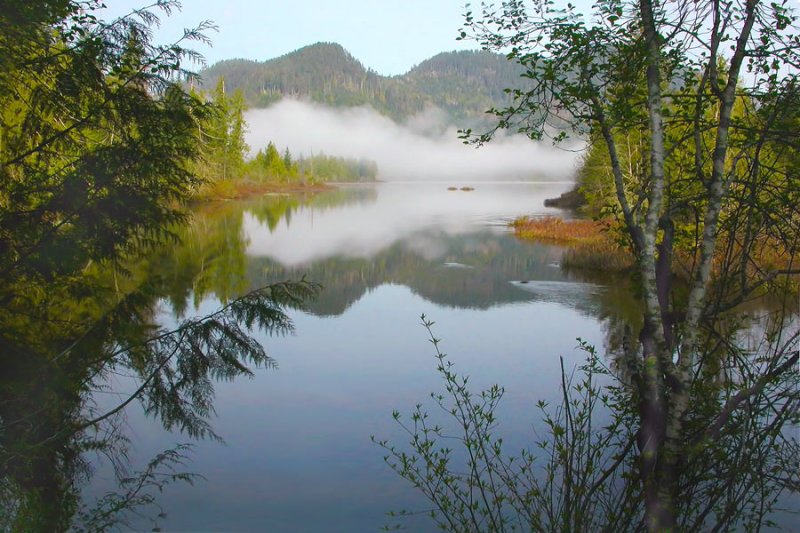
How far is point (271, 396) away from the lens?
10680 mm

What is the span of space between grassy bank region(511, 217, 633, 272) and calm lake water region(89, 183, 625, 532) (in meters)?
1.26

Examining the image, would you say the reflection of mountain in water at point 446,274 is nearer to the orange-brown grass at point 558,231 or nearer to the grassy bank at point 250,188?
Result: the orange-brown grass at point 558,231

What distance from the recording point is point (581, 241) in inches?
1154

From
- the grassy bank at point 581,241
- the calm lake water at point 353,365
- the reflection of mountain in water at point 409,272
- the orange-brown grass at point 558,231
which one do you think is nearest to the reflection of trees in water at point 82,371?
the calm lake water at point 353,365

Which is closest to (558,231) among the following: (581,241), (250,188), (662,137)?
(581,241)

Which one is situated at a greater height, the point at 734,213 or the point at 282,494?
the point at 734,213

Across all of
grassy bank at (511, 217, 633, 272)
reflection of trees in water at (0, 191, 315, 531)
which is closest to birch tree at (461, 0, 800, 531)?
reflection of trees in water at (0, 191, 315, 531)

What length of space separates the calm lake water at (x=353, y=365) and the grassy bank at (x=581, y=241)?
4.13 ft

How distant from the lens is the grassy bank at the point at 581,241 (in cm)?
2230

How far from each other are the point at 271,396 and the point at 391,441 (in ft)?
8.69

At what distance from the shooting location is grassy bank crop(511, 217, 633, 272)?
22.3m

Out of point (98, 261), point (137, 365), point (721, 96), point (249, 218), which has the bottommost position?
point (249, 218)

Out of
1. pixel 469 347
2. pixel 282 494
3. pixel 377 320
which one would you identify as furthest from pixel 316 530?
pixel 377 320

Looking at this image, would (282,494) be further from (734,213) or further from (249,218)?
(249,218)
